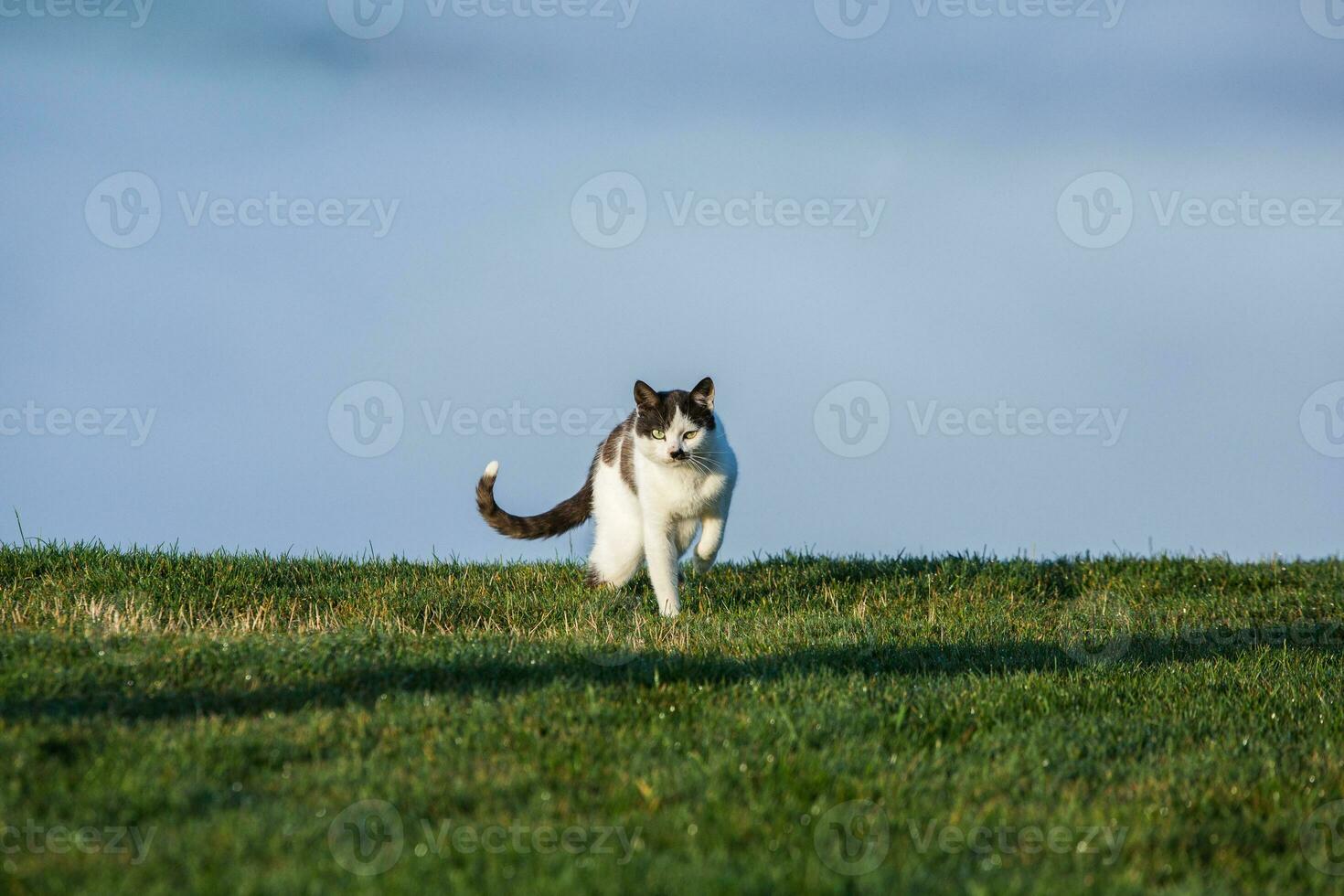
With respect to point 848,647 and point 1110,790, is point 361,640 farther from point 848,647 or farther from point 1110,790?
point 1110,790

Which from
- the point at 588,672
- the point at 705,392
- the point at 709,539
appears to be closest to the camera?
the point at 588,672

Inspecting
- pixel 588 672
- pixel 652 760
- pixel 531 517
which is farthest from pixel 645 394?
pixel 652 760

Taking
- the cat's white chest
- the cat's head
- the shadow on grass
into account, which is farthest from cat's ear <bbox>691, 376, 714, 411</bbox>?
the shadow on grass

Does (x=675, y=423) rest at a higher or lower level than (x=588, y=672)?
higher

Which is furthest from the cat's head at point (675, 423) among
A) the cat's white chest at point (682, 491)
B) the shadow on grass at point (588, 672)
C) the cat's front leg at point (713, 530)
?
the shadow on grass at point (588, 672)

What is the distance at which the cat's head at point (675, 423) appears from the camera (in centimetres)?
1052

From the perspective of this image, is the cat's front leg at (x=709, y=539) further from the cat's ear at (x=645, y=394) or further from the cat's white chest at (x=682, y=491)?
the cat's ear at (x=645, y=394)

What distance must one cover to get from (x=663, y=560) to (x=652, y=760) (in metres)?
5.24

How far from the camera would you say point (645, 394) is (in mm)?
11008

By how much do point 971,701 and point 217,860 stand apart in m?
4.29

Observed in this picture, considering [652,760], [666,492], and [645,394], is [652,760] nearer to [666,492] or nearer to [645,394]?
[666,492]

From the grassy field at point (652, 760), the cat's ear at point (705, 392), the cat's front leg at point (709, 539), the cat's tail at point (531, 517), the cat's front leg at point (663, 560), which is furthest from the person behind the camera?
the cat's tail at point (531, 517)

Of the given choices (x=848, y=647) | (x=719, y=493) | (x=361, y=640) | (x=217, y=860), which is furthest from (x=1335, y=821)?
(x=719, y=493)

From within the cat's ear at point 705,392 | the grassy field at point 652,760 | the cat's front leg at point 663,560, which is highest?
the cat's ear at point 705,392
